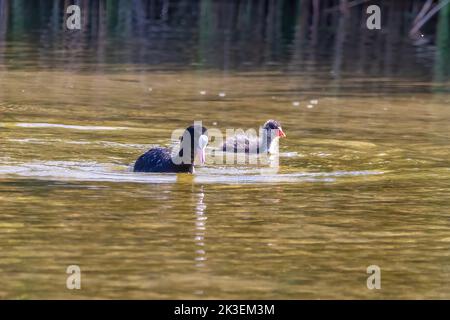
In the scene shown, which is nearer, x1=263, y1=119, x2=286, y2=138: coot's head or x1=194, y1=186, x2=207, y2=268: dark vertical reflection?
x1=194, y1=186, x2=207, y2=268: dark vertical reflection

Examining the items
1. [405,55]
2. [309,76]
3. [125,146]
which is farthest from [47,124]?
[405,55]

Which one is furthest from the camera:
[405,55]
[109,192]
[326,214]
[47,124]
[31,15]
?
[31,15]

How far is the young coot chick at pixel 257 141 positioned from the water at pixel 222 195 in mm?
169

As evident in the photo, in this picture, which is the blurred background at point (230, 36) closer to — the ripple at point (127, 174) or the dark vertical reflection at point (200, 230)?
the ripple at point (127, 174)

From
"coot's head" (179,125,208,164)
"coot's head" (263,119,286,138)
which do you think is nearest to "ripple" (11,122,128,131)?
"coot's head" (263,119,286,138)

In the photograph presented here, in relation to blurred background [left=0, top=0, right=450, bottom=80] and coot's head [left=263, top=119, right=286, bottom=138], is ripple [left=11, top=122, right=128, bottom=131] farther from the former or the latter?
blurred background [left=0, top=0, right=450, bottom=80]

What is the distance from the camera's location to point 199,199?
10422 mm

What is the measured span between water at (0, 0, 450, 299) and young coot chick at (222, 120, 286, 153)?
17 centimetres

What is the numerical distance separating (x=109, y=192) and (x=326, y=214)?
1.78 m

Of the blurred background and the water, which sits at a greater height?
the blurred background

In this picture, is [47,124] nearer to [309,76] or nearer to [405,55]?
[309,76]

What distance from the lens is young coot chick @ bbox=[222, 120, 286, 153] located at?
13.4m

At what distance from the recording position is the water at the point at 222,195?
7.87 meters

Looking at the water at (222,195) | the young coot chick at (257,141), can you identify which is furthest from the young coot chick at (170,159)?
the young coot chick at (257,141)
